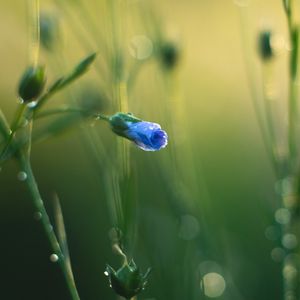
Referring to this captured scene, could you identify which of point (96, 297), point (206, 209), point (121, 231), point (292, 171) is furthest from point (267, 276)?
point (121, 231)

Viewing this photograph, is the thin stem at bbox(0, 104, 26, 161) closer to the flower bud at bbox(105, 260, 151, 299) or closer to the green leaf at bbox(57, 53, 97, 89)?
the green leaf at bbox(57, 53, 97, 89)

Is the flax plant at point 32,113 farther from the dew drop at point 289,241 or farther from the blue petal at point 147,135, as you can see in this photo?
the dew drop at point 289,241

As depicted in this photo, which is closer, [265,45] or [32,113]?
[32,113]

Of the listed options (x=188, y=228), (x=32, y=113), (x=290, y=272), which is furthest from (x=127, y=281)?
(x=188, y=228)

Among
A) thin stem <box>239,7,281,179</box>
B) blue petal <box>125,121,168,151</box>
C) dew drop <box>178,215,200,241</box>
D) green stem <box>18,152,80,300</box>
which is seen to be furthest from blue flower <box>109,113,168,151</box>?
dew drop <box>178,215,200,241</box>

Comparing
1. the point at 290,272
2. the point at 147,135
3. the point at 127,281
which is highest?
the point at 147,135

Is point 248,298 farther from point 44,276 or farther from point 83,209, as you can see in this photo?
point 83,209

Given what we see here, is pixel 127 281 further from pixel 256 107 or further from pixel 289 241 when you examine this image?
pixel 256 107
